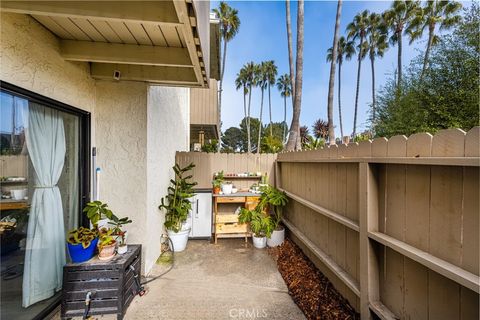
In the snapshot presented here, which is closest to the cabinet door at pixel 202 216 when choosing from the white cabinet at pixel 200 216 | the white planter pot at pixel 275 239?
the white cabinet at pixel 200 216

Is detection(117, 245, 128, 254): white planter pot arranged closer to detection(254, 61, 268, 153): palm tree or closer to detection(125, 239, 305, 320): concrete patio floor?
detection(125, 239, 305, 320): concrete patio floor

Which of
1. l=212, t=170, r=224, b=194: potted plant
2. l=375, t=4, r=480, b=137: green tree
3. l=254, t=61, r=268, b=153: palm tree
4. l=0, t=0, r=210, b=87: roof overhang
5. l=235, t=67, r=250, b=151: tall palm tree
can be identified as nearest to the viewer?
l=0, t=0, r=210, b=87: roof overhang

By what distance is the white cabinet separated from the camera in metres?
4.16

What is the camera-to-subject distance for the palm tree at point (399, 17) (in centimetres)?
1330

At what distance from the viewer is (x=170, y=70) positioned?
2.83 m

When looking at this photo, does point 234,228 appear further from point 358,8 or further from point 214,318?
point 358,8

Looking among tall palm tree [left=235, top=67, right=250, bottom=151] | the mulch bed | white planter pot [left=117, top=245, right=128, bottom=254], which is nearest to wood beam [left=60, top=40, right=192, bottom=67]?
white planter pot [left=117, top=245, right=128, bottom=254]

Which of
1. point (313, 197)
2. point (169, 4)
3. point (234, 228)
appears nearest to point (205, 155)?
point (234, 228)

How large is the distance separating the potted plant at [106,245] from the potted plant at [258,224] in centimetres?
221

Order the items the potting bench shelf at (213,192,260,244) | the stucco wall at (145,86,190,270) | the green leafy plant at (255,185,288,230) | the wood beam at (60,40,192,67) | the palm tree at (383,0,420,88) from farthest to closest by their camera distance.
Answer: the palm tree at (383,0,420,88) < the potting bench shelf at (213,192,260,244) < the green leafy plant at (255,185,288,230) < the stucco wall at (145,86,190,270) < the wood beam at (60,40,192,67)

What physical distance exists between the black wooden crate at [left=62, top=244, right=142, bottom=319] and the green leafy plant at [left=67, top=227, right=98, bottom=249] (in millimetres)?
195

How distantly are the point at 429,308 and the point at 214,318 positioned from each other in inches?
69.0

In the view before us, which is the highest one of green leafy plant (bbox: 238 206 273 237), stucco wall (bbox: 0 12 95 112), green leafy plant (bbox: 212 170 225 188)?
stucco wall (bbox: 0 12 95 112)

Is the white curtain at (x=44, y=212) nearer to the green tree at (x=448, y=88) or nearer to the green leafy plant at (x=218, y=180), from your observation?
the green leafy plant at (x=218, y=180)
